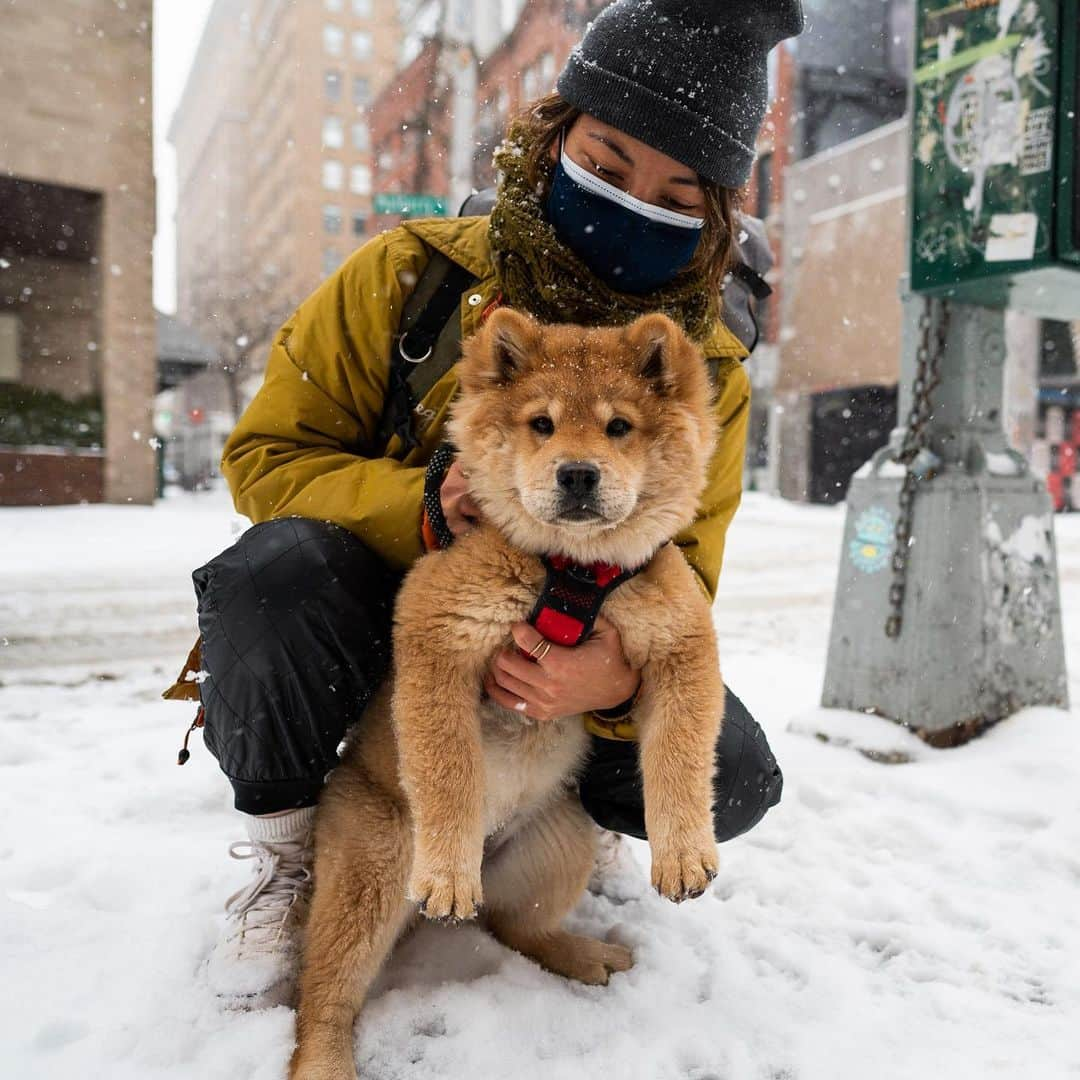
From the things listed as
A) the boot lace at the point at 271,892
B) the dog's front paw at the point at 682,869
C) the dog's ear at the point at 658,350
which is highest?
the dog's ear at the point at 658,350

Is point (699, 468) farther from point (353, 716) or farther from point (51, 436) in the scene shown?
point (51, 436)

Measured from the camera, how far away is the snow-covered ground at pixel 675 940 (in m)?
1.93

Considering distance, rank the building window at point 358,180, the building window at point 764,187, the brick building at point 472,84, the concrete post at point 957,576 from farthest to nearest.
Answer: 1. the building window at point 358,180
2. the building window at point 764,187
3. the brick building at point 472,84
4. the concrete post at point 957,576

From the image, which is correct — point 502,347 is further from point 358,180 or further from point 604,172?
point 358,180

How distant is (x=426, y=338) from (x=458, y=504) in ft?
1.67

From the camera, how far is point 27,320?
16.3 meters

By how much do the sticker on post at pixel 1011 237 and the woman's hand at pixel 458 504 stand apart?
2.73 m

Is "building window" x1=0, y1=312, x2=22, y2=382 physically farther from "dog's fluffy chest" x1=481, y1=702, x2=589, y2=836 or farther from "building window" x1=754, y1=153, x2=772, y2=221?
"building window" x1=754, y1=153, x2=772, y2=221

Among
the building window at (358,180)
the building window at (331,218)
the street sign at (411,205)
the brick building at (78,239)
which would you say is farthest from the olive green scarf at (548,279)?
the building window at (358,180)

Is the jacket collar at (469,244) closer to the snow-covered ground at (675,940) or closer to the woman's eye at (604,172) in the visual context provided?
the woman's eye at (604,172)

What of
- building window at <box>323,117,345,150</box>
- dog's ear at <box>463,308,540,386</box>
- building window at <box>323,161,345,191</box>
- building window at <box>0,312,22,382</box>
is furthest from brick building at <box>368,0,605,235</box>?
building window at <box>323,117,345,150</box>

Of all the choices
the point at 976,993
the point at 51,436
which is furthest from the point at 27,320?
the point at 976,993

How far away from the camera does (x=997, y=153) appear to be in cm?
378

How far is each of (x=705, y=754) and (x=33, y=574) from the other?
334 inches
